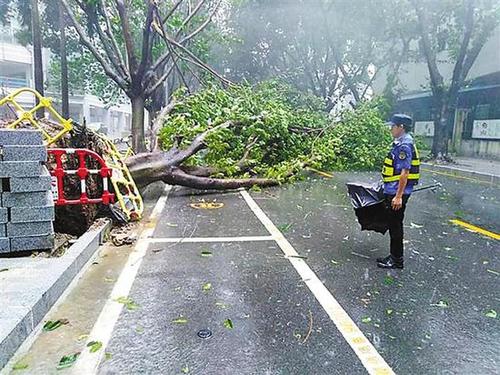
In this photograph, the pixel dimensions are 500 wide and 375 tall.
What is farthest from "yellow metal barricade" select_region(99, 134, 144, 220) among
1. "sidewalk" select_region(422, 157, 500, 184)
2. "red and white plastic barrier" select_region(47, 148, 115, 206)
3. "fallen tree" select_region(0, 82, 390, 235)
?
"sidewalk" select_region(422, 157, 500, 184)

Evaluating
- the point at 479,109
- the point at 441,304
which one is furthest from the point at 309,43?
the point at 441,304

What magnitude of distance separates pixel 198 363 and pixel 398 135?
3224 millimetres

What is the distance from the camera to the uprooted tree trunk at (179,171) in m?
8.33

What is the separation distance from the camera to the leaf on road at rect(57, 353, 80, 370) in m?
2.86

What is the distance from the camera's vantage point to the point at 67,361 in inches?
115

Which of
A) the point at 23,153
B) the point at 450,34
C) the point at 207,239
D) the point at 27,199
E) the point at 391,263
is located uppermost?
the point at 450,34

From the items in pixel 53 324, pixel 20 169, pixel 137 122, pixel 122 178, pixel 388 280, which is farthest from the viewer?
pixel 137 122

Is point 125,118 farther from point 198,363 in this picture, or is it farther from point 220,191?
point 198,363

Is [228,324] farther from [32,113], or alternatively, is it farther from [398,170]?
[32,113]

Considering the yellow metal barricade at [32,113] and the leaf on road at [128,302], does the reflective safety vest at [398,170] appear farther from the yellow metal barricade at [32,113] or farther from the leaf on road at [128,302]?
the yellow metal barricade at [32,113]

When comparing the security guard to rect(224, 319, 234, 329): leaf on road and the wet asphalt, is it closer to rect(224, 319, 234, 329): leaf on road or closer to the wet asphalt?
the wet asphalt

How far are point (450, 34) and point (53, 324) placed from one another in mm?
21093

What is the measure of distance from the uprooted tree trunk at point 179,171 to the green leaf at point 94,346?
16.9 ft

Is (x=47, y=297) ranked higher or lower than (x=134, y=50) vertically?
lower
